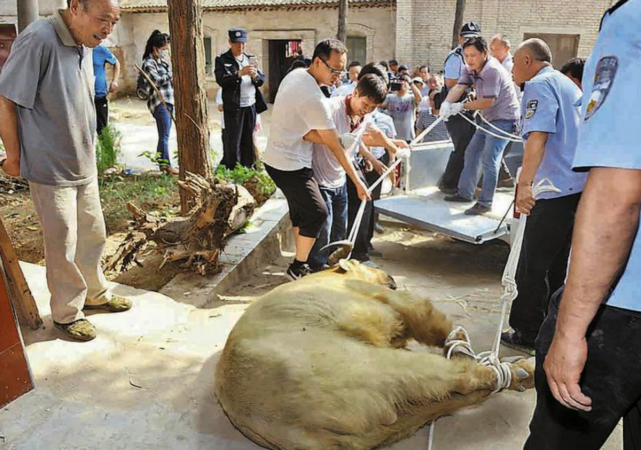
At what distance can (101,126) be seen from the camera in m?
8.05

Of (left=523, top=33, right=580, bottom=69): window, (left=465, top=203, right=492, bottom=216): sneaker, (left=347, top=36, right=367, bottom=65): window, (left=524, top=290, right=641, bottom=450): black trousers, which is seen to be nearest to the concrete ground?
(left=524, top=290, right=641, bottom=450): black trousers

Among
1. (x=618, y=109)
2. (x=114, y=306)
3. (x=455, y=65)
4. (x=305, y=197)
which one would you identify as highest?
(x=455, y=65)

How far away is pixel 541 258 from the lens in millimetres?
3490

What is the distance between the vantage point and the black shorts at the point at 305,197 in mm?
4484

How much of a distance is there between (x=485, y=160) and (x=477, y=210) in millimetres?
530

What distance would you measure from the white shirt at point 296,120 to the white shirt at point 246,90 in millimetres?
3318

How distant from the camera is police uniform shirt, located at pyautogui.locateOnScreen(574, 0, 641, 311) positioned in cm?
140

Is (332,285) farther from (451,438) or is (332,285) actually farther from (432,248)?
(432,248)

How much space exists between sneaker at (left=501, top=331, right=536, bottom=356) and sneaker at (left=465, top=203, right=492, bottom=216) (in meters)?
2.28

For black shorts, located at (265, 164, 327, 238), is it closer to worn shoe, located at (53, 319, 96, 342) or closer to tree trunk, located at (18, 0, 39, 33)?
worn shoe, located at (53, 319, 96, 342)

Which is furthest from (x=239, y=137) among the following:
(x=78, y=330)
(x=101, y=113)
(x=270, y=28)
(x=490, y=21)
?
(x=270, y=28)

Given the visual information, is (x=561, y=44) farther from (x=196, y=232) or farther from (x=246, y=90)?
(x=196, y=232)

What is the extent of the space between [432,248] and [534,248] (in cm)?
309

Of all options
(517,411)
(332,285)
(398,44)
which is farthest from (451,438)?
(398,44)
